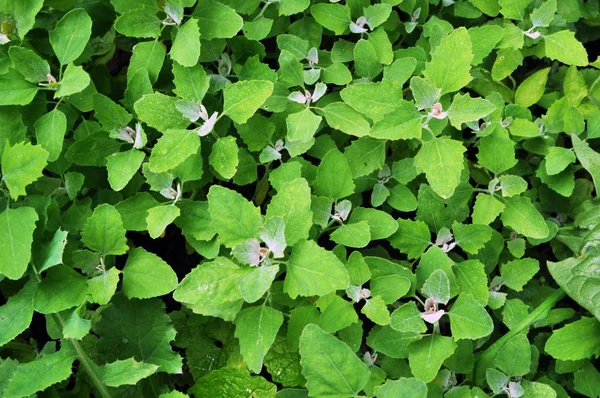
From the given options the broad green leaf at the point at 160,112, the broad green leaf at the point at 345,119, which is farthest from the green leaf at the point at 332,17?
the broad green leaf at the point at 160,112

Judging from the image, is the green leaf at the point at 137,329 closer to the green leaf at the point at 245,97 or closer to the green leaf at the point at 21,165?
the green leaf at the point at 21,165

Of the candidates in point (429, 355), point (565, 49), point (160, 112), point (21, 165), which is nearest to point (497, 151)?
point (565, 49)

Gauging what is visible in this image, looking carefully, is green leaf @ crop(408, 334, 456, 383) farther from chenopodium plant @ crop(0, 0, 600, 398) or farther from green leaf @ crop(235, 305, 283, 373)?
green leaf @ crop(235, 305, 283, 373)

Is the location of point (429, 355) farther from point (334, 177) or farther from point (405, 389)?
point (334, 177)

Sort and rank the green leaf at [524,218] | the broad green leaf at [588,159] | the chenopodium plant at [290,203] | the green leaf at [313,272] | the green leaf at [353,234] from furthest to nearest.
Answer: the broad green leaf at [588,159] → the green leaf at [524,218] → the green leaf at [353,234] → the chenopodium plant at [290,203] → the green leaf at [313,272]

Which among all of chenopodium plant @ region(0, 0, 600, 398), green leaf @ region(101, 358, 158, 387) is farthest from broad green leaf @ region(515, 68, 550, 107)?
green leaf @ region(101, 358, 158, 387)

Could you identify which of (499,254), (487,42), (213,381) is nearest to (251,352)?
(213,381)

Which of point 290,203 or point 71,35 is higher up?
point 71,35

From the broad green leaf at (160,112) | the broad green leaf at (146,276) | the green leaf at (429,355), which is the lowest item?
the green leaf at (429,355)
